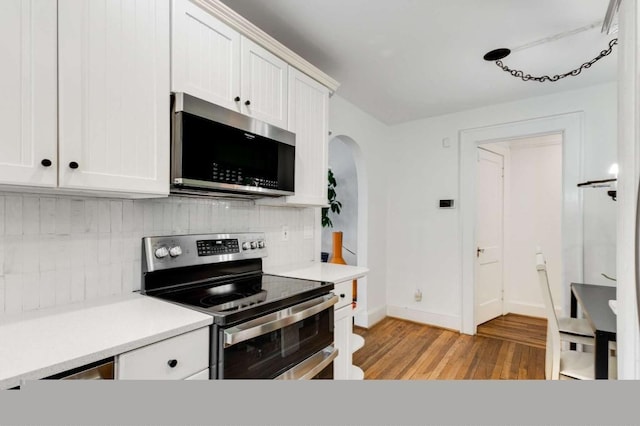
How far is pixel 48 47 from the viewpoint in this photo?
Answer: 1.08m

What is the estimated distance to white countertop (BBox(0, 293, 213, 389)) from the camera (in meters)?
0.84

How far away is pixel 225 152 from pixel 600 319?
6.97ft

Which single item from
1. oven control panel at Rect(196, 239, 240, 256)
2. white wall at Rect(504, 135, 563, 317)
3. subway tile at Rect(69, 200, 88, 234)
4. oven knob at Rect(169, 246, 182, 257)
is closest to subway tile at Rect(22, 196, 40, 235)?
subway tile at Rect(69, 200, 88, 234)

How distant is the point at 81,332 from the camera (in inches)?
41.0

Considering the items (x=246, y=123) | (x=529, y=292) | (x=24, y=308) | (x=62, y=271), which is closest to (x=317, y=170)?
(x=246, y=123)

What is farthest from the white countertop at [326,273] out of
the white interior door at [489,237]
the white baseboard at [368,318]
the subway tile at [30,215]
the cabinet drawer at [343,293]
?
the white interior door at [489,237]

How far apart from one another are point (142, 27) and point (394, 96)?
236 cm

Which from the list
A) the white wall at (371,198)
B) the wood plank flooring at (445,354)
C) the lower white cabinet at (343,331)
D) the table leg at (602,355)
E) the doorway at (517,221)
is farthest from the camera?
the doorway at (517,221)

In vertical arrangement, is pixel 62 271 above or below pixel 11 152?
below

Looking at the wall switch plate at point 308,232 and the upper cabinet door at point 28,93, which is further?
the wall switch plate at point 308,232

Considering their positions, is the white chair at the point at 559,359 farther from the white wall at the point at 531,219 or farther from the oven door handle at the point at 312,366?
the white wall at the point at 531,219

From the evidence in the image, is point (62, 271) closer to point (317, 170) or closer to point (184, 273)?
point (184, 273)

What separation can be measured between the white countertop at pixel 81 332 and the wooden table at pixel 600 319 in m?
1.80

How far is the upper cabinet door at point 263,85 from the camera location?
176cm
